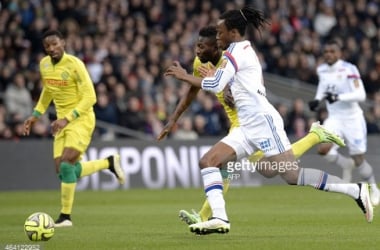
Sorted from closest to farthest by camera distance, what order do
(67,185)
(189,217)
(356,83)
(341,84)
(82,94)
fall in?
(189,217) < (67,185) < (82,94) < (356,83) < (341,84)

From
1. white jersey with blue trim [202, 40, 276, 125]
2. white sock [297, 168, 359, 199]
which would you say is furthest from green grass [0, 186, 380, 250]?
white jersey with blue trim [202, 40, 276, 125]

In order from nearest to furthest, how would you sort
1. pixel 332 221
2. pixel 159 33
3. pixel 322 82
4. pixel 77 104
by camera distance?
1. pixel 332 221
2. pixel 77 104
3. pixel 322 82
4. pixel 159 33

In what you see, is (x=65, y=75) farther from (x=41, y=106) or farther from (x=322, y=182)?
(x=322, y=182)

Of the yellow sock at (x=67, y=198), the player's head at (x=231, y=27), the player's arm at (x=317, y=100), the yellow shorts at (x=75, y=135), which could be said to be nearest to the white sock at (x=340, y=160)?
the player's arm at (x=317, y=100)

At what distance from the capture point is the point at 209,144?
22.1 metres

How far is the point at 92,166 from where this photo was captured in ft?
50.5

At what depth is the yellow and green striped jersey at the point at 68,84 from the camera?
45.4ft

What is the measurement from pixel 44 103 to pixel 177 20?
1244cm

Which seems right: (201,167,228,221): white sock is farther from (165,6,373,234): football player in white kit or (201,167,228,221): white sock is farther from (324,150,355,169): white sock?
(324,150,355,169): white sock

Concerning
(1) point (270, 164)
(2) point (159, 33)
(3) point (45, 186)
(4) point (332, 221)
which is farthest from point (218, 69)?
(2) point (159, 33)

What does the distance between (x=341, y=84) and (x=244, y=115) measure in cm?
701

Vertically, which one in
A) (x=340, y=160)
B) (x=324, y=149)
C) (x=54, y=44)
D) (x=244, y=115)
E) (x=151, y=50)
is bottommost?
(x=340, y=160)

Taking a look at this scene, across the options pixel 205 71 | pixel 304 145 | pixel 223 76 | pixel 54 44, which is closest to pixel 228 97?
pixel 205 71

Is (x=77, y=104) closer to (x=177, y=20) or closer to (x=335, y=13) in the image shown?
(x=177, y=20)
